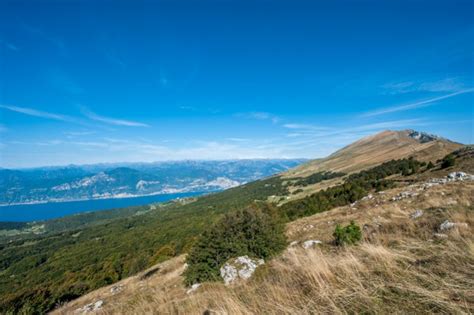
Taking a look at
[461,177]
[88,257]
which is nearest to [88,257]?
[88,257]

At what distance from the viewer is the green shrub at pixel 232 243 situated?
14.9 m

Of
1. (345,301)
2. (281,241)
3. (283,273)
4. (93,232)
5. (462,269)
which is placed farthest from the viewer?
(93,232)

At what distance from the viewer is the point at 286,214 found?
50.6m

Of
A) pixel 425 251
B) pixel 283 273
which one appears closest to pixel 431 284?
pixel 425 251

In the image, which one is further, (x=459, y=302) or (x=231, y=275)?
(x=231, y=275)

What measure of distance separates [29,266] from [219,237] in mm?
137299

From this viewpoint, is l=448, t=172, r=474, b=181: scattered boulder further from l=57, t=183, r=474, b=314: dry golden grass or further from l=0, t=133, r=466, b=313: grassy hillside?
l=57, t=183, r=474, b=314: dry golden grass

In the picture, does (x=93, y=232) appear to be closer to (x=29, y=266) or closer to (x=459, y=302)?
(x=29, y=266)

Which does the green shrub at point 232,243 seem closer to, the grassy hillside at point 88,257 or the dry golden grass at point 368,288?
the dry golden grass at point 368,288

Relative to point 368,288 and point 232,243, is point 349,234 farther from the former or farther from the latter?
point 232,243

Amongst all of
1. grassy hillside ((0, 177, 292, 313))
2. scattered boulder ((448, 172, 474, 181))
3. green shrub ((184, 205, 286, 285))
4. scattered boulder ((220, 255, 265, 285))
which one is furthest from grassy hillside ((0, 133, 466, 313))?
scattered boulder ((448, 172, 474, 181))

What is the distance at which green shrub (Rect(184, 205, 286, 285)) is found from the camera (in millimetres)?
14922

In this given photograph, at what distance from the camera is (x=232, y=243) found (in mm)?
15375

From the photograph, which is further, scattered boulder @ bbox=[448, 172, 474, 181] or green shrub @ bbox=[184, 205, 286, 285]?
scattered boulder @ bbox=[448, 172, 474, 181]
